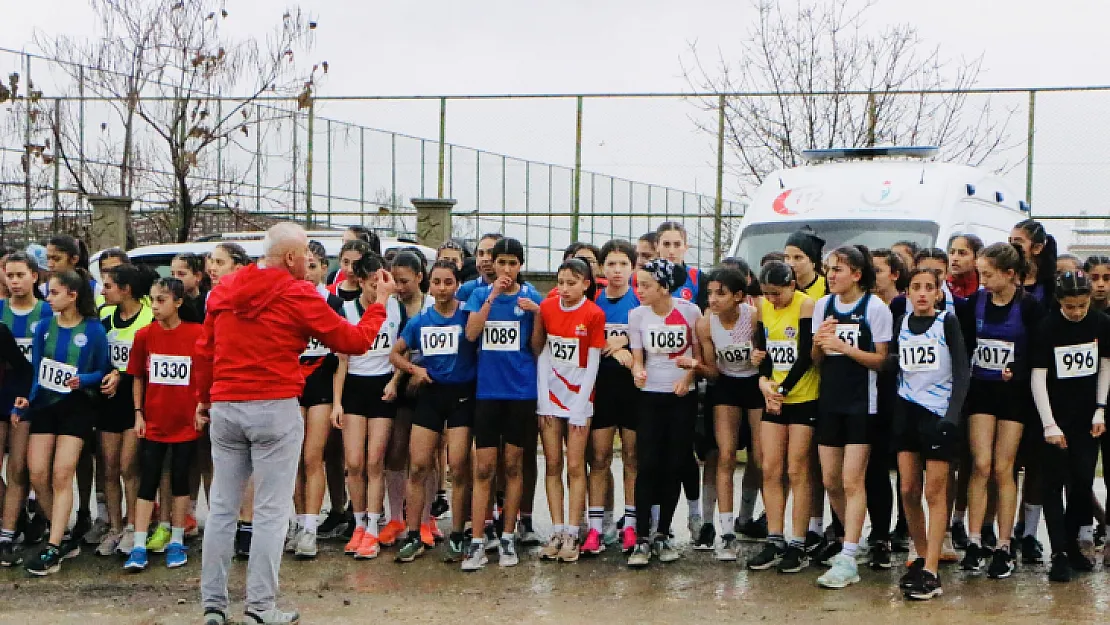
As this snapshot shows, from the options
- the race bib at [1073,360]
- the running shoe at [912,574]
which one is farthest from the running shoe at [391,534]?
the race bib at [1073,360]

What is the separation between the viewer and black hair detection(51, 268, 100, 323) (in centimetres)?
824

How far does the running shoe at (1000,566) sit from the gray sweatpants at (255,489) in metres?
4.15

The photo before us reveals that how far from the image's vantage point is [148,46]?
2003 cm

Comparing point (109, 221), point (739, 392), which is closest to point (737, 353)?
point (739, 392)

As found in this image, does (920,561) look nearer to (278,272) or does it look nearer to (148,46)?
(278,272)

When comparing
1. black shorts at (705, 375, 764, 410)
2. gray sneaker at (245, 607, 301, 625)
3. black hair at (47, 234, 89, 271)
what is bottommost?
gray sneaker at (245, 607, 301, 625)

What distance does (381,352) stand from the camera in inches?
334

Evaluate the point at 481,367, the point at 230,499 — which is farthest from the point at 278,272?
the point at 481,367

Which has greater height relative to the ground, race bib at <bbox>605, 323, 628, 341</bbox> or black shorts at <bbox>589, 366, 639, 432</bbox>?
race bib at <bbox>605, 323, 628, 341</bbox>

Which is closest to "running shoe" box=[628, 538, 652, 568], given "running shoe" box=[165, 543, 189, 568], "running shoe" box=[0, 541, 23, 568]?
"running shoe" box=[165, 543, 189, 568]

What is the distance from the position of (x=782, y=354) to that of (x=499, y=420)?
1820 millimetres

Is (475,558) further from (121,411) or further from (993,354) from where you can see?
(993,354)

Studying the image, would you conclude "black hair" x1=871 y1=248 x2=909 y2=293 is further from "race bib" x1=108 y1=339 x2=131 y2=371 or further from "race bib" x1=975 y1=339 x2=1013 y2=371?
"race bib" x1=108 y1=339 x2=131 y2=371

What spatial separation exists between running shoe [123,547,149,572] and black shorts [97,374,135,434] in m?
0.86
